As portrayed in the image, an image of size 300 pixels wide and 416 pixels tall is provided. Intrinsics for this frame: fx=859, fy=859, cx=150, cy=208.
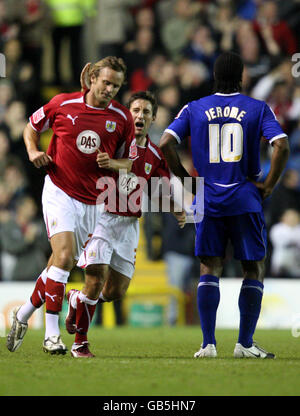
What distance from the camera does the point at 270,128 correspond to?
5.90 meters

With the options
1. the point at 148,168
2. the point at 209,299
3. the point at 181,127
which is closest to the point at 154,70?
the point at 148,168

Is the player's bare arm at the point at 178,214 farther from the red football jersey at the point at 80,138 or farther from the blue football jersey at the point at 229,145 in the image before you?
the blue football jersey at the point at 229,145

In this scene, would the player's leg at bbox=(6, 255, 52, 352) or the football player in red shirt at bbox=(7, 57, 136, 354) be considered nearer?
the football player in red shirt at bbox=(7, 57, 136, 354)

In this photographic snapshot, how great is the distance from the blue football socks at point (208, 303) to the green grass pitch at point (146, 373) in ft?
0.66

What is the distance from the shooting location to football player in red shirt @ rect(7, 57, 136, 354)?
6062 millimetres

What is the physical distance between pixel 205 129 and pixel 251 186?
0.51 meters

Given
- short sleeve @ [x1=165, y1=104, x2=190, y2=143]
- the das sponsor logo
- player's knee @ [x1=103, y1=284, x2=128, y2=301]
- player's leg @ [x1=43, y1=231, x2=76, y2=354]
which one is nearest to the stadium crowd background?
player's knee @ [x1=103, y1=284, x2=128, y2=301]

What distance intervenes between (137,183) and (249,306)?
68.0 inches

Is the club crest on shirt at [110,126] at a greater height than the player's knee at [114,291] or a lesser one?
greater

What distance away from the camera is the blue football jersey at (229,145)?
596 cm

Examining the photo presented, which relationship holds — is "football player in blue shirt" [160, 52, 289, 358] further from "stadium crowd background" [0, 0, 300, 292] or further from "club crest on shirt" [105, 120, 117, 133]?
"stadium crowd background" [0, 0, 300, 292]

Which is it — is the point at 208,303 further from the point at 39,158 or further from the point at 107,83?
the point at 107,83

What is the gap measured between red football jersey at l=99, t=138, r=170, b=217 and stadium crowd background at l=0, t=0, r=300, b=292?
456 centimetres

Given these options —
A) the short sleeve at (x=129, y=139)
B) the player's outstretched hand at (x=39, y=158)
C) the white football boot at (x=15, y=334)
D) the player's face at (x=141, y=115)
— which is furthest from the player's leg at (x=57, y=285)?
the player's face at (x=141, y=115)
